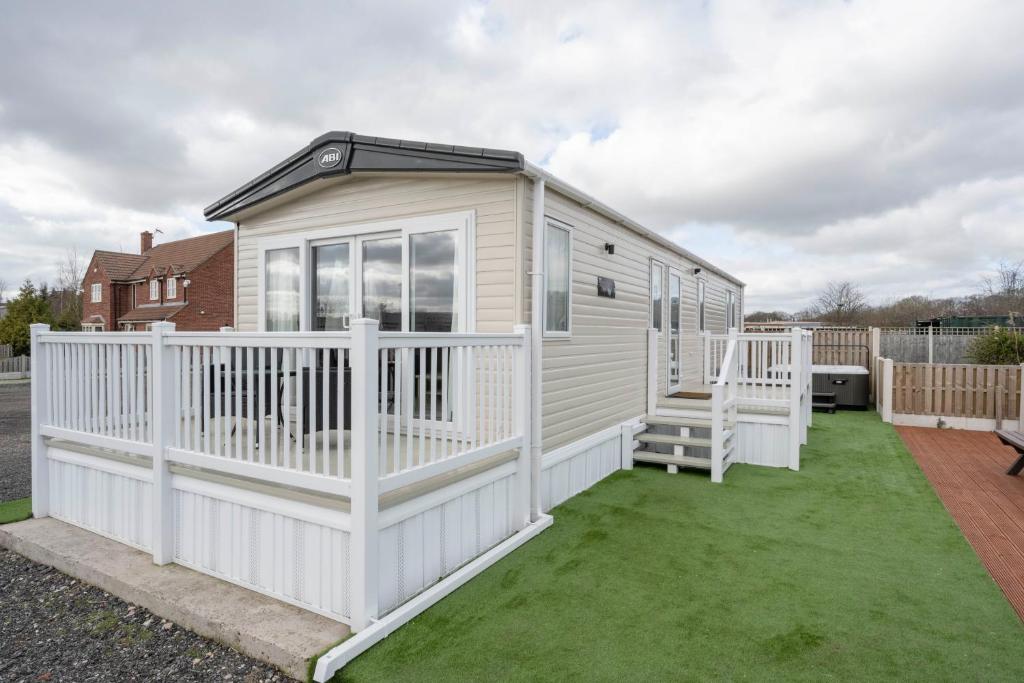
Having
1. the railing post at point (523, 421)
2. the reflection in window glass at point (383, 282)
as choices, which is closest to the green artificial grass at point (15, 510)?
the reflection in window glass at point (383, 282)

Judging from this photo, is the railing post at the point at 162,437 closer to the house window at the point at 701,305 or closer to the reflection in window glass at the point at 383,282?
the reflection in window glass at the point at 383,282

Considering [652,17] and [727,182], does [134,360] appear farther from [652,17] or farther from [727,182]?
[727,182]

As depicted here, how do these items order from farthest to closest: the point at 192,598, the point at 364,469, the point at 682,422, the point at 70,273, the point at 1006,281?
the point at 70,273 → the point at 1006,281 → the point at 682,422 → the point at 192,598 → the point at 364,469

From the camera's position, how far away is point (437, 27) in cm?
717

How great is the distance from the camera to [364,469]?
2.53m

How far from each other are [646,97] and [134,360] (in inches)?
353

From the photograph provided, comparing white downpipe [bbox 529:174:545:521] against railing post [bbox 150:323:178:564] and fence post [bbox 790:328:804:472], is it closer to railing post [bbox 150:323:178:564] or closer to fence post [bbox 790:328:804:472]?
railing post [bbox 150:323:178:564]

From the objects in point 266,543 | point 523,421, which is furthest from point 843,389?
point 266,543

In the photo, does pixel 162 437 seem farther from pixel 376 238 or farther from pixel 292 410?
pixel 376 238

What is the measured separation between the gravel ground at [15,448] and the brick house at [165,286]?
885cm

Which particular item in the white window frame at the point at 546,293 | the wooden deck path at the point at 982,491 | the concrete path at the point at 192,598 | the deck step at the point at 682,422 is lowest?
the wooden deck path at the point at 982,491

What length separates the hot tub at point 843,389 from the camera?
420 inches

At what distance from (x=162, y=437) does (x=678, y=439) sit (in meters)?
5.13

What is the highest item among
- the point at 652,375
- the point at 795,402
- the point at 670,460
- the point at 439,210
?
the point at 439,210
